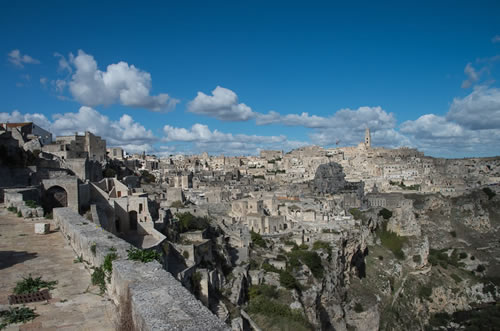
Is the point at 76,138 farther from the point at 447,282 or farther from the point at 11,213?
the point at 447,282

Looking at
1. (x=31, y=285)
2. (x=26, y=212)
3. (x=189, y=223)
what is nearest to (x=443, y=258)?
(x=189, y=223)

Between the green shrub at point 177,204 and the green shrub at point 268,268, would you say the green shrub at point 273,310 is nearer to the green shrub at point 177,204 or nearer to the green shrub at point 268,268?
the green shrub at point 268,268

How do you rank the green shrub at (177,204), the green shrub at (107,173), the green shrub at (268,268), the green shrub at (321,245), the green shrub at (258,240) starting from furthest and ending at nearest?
the green shrub at (321,245) → the green shrub at (258,240) → the green shrub at (177,204) → the green shrub at (107,173) → the green shrub at (268,268)

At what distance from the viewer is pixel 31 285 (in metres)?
5.21

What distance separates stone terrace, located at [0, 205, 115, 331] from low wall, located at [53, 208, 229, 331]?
260mm

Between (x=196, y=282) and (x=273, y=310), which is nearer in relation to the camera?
(x=196, y=282)

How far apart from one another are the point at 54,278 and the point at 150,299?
2791mm

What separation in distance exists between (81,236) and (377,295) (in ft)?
104

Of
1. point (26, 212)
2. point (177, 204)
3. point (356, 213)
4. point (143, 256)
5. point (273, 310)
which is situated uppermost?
point (143, 256)

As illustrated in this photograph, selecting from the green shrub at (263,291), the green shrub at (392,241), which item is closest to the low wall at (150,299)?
the green shrub at (263,291)

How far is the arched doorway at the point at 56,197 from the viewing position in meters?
14.2

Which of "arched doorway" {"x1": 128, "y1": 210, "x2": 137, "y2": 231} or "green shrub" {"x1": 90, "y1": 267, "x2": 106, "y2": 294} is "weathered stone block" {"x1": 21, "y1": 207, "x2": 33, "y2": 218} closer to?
"arched doorway" {"x1": 128, "y1": 210, "x2": 137, "y2": 231}

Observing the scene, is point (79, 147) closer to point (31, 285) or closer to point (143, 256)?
point (31, 285)

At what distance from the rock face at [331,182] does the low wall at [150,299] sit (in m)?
46.4
